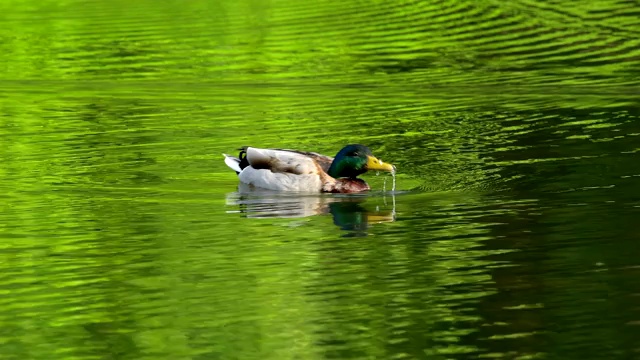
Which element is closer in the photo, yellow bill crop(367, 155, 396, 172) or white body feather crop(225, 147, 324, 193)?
yellow bill crop(367, 155, 396, 172)

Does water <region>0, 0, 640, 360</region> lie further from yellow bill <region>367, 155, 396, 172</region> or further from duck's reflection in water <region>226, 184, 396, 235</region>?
yellow bill <region>367, 155, 396, 172</region>

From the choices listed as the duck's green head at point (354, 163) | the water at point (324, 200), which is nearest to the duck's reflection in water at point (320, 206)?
the water at point (324, 200)

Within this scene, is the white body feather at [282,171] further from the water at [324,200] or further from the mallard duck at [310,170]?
the water at [324,200]

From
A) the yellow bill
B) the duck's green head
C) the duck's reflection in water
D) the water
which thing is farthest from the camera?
the duck's green head

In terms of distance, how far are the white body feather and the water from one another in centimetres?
22

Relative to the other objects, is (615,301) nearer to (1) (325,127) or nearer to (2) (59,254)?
(2) (59,254)

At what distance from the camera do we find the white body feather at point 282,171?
66.2 ft

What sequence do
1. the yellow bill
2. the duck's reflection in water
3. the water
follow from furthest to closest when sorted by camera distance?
the yellow bill
the duck's reflection in water
the water

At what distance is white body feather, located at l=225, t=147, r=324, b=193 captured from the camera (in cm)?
2017

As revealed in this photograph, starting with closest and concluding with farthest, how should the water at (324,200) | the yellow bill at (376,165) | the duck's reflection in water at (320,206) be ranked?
the water at (324,200), the duck's reflection in water at (320,206), the yellow bill at (376,165)

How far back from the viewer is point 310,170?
20.2 metres

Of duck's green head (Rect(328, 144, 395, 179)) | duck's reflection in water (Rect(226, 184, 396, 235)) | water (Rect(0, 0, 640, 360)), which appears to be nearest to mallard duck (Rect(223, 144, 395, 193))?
duck's green head (Rect(328, 144, 395, 179))

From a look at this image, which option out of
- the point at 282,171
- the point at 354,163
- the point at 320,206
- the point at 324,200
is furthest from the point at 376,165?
the point at 282,171

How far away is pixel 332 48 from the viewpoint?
37.2 meters
